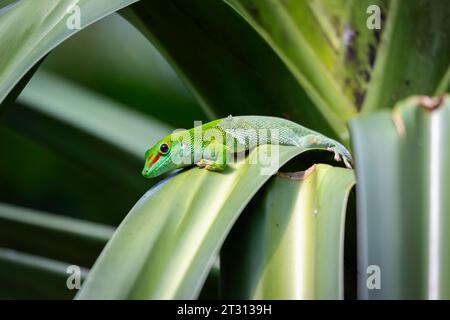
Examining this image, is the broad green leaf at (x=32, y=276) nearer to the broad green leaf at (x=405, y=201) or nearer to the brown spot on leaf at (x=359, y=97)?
the brown spot on leaf at (x=359, y=97)

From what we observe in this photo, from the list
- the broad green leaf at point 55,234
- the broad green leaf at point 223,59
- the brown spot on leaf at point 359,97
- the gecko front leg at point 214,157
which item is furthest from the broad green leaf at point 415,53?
the broad green leaf at point 55,234

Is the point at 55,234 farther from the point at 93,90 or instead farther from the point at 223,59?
the point at 93,90

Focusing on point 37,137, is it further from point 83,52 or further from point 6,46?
point 83,52

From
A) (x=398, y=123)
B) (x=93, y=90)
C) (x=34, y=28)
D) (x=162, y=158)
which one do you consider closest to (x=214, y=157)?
(x=162, y=158)

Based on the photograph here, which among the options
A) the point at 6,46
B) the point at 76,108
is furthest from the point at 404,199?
the point at 76,108

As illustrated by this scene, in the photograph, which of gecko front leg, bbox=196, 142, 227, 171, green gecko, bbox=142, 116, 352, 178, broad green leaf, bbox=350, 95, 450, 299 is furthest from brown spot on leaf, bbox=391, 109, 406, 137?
green gecko, bbox=142, 116, 352, 178

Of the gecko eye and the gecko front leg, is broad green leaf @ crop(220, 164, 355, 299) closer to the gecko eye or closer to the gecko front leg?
the gecko front leg
